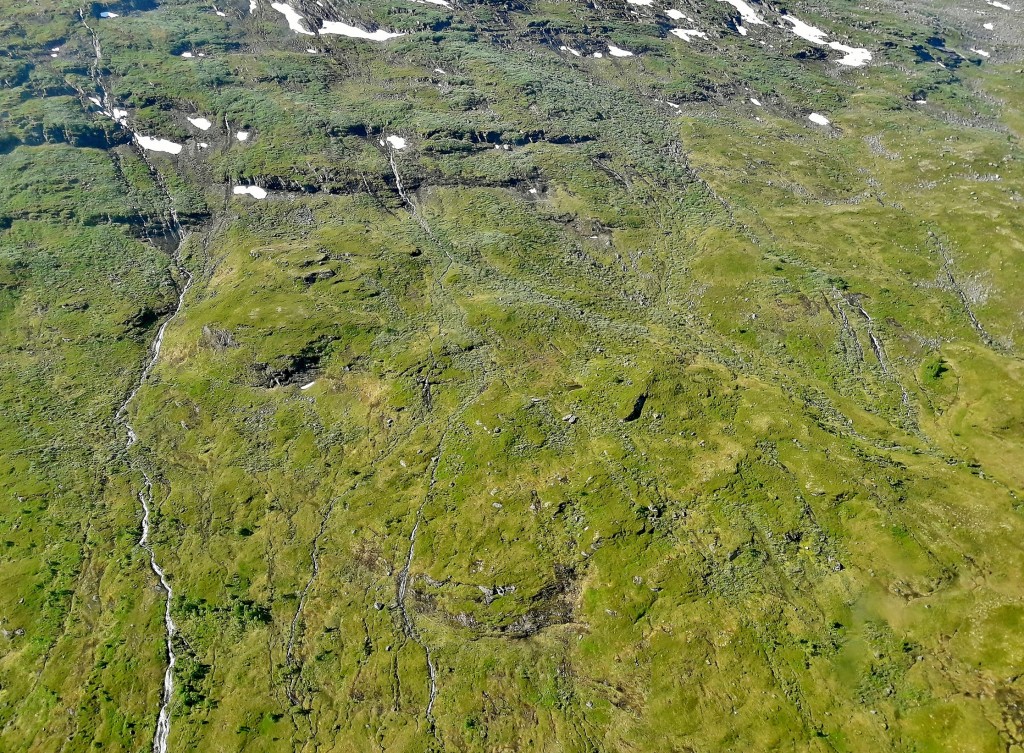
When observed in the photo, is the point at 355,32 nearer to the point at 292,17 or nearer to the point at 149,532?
the point at 292,17

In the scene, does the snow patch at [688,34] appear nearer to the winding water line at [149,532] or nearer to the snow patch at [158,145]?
the snow patch at [158,145]

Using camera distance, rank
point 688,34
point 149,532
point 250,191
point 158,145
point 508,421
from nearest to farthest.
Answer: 1. point 149,532
2. point 508,421
3. point 250,191
4. point 158,145
5. point 688,34

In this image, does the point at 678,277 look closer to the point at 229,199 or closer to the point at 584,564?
the point at 584,564

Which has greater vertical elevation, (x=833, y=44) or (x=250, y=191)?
(x=833, y=44)

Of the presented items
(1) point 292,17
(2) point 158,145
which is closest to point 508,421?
(2) point 158,145

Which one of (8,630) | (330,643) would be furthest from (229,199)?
(330,643)

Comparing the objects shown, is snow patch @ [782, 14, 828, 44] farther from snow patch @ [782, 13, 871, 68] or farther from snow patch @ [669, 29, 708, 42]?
snow patch @ [669, 29, 708, 42]
